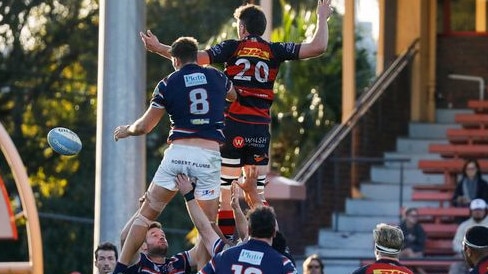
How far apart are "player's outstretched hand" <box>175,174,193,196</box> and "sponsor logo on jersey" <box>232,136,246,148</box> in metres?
1.09

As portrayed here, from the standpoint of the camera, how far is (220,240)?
12148 millimetres

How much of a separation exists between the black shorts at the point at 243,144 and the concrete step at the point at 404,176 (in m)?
11.3

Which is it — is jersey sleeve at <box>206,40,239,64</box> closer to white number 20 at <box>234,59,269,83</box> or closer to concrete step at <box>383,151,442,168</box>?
white number 20 at <box>234,59,269,83</box>

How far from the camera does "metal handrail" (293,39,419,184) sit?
2286 cm

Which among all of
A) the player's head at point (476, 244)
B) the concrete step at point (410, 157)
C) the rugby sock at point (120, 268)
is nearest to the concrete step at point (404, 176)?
the concrete step at point (410, 157)

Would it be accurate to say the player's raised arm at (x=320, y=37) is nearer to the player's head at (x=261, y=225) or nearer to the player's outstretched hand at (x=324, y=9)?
the player's outstretched hand at (x=324, y=9)

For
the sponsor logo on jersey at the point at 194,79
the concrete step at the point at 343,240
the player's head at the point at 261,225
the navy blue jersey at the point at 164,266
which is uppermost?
the sponsor logo on jersey at the point at 194,79

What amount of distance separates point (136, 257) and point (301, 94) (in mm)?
15650

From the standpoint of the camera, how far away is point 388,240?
11555 mm

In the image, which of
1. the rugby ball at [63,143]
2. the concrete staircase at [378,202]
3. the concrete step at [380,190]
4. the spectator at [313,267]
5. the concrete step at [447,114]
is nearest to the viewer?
the rugby ball at [63,143]

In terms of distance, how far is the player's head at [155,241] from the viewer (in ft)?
42.7

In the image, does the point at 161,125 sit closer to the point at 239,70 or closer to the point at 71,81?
the point at 71,81

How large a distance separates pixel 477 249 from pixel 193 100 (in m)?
2.34

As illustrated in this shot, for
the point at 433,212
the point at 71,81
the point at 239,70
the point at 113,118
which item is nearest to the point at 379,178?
the point at 433,212
